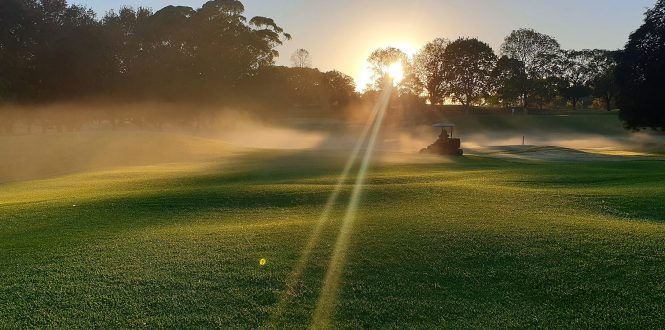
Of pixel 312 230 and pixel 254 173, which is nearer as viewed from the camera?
pixel 312 230

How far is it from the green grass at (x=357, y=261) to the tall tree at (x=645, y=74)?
3838cm

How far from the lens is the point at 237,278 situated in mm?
6691

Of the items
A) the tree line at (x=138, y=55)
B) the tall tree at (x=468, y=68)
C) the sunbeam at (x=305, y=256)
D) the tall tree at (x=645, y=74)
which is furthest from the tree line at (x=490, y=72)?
the sunbeam at (x=305, y=256)

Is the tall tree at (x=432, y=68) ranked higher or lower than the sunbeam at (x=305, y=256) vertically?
higher

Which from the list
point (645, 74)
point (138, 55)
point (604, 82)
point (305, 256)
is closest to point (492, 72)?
point (604, 82)

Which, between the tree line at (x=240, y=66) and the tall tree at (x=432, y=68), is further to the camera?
the tall tree at (x=432, y=68)

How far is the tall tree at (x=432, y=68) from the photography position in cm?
9625

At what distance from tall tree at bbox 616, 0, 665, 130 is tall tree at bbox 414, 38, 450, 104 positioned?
48105 mm

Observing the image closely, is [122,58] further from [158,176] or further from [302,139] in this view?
[158,176]

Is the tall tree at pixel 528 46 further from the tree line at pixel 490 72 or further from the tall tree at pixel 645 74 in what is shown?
the tall tree at pixel 645 74

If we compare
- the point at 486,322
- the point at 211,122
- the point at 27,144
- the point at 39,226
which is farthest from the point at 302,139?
the point at 486,322

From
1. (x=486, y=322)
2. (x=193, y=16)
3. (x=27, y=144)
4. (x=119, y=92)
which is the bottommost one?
(x=486, y=322)

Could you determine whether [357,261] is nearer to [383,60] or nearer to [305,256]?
[305,256]

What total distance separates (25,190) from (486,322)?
1766 cm
